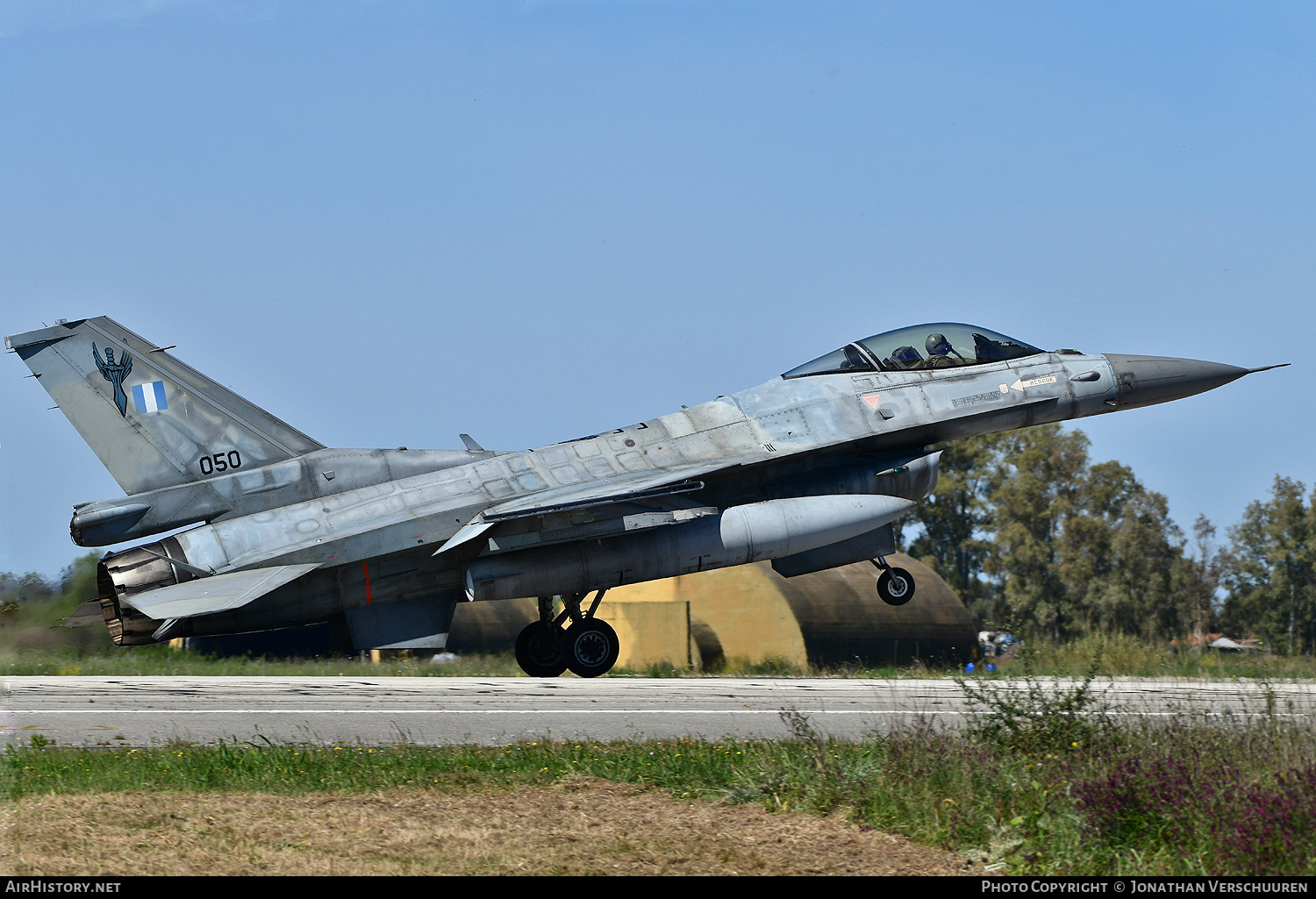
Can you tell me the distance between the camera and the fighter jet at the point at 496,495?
14.7m

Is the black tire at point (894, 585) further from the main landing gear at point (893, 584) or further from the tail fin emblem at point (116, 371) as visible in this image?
the tail fin emblem at point (116, 371)

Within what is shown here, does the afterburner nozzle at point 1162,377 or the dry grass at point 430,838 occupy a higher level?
the afterburner nozzle at point 1162,377

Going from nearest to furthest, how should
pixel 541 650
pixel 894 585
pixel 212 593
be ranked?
pixel 212 593, pixel 894 585, pixel 541 650

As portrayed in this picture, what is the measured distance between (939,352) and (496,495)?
6.63 meters

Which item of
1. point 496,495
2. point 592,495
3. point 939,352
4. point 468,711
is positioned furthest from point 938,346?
point 468,711

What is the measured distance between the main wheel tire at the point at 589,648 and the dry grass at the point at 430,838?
338 inches

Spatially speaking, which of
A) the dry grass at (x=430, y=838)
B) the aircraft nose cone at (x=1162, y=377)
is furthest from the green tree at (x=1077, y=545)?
the dry grass at (x=430, y=838)

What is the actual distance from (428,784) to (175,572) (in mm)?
7605

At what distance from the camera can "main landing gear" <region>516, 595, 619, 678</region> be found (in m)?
16.3

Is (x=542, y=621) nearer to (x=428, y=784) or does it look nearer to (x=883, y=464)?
(x=883, y=464)

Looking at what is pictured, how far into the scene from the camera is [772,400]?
54.9ft

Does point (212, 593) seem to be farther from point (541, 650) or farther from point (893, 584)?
point (893, 584)

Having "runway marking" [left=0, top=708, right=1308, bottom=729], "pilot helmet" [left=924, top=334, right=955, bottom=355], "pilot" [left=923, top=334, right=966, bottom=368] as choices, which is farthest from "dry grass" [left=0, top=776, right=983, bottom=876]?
"pilot helmet" [left=924, top=334, right=955, bottom=355]

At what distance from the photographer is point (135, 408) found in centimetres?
1528
